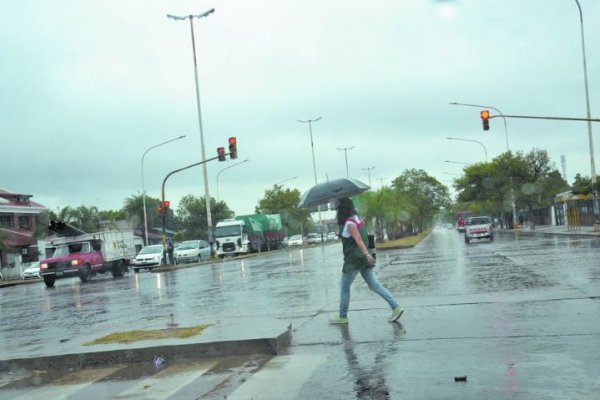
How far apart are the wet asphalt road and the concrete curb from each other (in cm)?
36

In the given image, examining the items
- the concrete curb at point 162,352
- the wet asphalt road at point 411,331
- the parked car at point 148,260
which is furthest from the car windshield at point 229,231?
the concrete curb at point 162,352

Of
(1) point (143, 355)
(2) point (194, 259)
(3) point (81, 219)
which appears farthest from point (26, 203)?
(1) point (143, 355)

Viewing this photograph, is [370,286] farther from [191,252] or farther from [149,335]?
[191,252]

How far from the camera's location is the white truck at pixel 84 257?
1087 inches

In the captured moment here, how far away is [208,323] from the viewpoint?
9500 millimetres

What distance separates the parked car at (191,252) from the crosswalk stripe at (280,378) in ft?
115

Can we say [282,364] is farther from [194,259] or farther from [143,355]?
[194,259]

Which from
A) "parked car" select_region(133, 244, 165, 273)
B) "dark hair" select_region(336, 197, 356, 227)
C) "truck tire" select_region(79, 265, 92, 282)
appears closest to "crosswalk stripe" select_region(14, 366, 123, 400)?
"dark hair" select_region(336, 197, 356, 227)

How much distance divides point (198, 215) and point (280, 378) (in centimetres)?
9065

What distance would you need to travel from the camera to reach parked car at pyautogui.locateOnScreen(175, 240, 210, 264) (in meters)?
41.6

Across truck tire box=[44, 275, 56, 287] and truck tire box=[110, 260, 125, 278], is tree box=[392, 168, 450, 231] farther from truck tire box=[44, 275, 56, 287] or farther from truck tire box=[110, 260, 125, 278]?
truck tire box=[44, 275, 56, 287]

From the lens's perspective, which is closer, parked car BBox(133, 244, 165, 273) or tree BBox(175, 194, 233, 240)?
parked car BBox(133, 244, 165, 273)

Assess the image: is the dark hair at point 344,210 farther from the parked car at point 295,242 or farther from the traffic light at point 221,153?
the parked car at point 295,242

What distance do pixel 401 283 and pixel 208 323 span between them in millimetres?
6014
